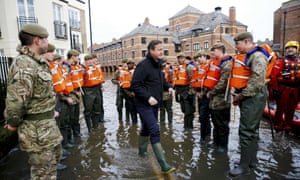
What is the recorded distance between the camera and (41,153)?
8.39 feet

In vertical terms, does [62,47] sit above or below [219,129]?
above

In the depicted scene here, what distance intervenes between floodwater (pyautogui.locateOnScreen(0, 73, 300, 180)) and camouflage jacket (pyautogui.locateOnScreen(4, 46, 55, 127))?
1.73 metres

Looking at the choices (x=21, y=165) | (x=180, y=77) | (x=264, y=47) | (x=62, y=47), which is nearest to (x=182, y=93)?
(x=180, y=77)

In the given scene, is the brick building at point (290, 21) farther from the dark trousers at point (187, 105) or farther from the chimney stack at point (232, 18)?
the chimney stack at point (232, 18)

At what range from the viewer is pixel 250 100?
3447 mm

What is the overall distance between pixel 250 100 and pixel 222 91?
0.93 m

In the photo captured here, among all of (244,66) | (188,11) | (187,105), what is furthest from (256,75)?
(188,11)

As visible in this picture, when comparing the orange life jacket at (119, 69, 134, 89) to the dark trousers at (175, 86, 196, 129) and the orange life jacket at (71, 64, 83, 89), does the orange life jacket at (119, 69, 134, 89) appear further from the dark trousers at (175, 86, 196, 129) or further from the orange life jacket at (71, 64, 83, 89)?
the dark trousers at (175, 86, 196, 129)

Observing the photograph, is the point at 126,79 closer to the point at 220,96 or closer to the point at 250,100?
the point at 220,96

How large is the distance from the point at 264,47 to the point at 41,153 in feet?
12.0

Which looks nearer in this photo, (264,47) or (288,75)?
(264,47)

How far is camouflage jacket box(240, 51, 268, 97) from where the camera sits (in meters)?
3.29

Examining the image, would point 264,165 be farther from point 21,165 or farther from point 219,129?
point 21,165

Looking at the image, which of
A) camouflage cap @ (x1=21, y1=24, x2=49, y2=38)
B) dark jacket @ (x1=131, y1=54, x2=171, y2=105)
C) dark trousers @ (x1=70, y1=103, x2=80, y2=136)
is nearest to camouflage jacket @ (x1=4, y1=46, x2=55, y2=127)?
camouflage cap @ (x1=21, y1=24, x2=49, y2=38)
